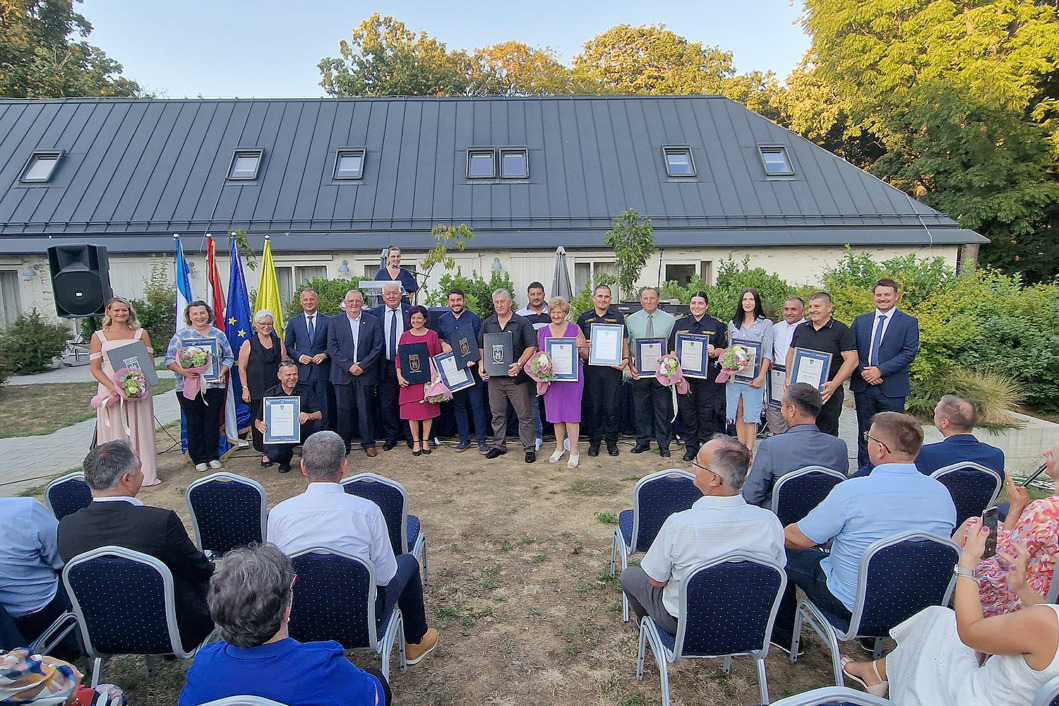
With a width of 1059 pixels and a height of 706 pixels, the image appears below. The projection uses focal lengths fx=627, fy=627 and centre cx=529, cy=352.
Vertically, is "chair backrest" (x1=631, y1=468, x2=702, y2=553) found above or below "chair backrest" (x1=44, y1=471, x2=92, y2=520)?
below

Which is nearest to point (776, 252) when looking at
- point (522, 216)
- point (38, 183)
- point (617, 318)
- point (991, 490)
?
point (522, 216)

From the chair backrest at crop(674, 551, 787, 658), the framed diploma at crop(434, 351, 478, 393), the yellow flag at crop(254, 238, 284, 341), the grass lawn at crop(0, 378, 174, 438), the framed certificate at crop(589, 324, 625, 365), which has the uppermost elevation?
the yellow flag at crop(254, 238, 284, 341)

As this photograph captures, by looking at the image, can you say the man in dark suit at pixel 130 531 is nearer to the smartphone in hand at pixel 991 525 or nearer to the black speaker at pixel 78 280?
the smartphone in hand at pixel 991 525

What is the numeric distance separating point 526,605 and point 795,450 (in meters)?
2.10

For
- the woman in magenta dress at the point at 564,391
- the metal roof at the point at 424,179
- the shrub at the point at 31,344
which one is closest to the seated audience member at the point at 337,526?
the woman in magenta dress at the point at 564,391

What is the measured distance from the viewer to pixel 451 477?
23.0ft

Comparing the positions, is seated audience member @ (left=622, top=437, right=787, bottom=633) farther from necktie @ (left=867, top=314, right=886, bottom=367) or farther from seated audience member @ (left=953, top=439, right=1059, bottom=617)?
necktie @ (left=867, top=314, right=886, bottom=367)

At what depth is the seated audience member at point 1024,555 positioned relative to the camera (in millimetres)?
2432

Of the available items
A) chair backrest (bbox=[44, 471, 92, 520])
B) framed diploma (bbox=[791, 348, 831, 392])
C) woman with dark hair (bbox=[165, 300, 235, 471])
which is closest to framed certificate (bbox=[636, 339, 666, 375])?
framed diploma (bbox=[791, 348, 831, 392])

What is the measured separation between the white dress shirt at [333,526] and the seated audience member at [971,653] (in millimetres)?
2424

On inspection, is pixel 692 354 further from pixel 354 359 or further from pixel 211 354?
pixel 211 354

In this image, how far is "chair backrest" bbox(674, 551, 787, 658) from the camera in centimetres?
287

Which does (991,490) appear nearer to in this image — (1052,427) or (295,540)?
(295,540)

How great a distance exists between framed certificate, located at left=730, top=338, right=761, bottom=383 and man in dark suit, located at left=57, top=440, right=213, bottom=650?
220 inches
